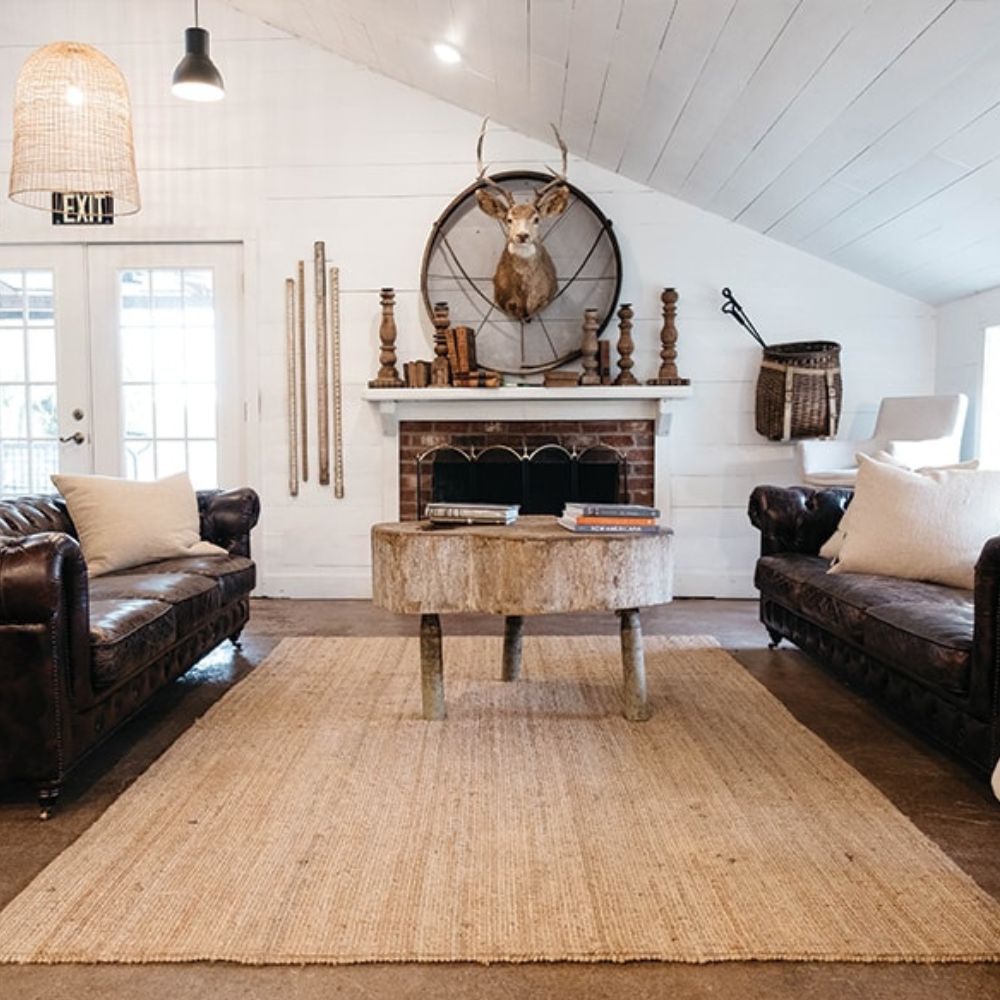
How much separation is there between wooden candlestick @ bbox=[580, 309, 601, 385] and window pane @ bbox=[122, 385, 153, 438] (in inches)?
99.4

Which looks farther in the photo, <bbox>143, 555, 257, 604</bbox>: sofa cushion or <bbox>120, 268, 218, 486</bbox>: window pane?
<bbox>120, 268, 218, 486</bbox>: window pane

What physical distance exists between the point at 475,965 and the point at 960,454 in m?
3.78

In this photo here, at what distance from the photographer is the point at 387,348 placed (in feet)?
15.9

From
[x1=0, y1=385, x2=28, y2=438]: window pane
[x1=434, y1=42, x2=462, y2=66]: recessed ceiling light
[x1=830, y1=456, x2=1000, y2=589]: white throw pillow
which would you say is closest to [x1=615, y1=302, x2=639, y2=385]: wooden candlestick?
[x1=434, y1=42, x2=462, y2=66]: recessed ceiling light

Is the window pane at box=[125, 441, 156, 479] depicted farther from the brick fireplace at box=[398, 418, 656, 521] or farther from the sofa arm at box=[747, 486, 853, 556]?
the sofa arm at box=[747, 486, 853, 556]

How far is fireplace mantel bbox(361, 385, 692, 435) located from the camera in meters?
4.75

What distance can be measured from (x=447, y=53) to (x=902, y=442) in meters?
A: 2.86

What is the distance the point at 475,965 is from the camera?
1.46m

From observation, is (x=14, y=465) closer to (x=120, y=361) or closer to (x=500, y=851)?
(x=120, y=361)

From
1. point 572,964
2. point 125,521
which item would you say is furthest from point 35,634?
point 572,964

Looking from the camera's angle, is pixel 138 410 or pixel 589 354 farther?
pixel 138 410

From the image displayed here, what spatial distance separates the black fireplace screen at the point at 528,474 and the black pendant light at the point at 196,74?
6.93 ft

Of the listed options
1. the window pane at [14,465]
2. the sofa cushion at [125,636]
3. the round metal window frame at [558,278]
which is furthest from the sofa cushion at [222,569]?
the window pane at [14,465]

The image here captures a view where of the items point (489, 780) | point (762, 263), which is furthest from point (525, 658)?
point (762, 263)
